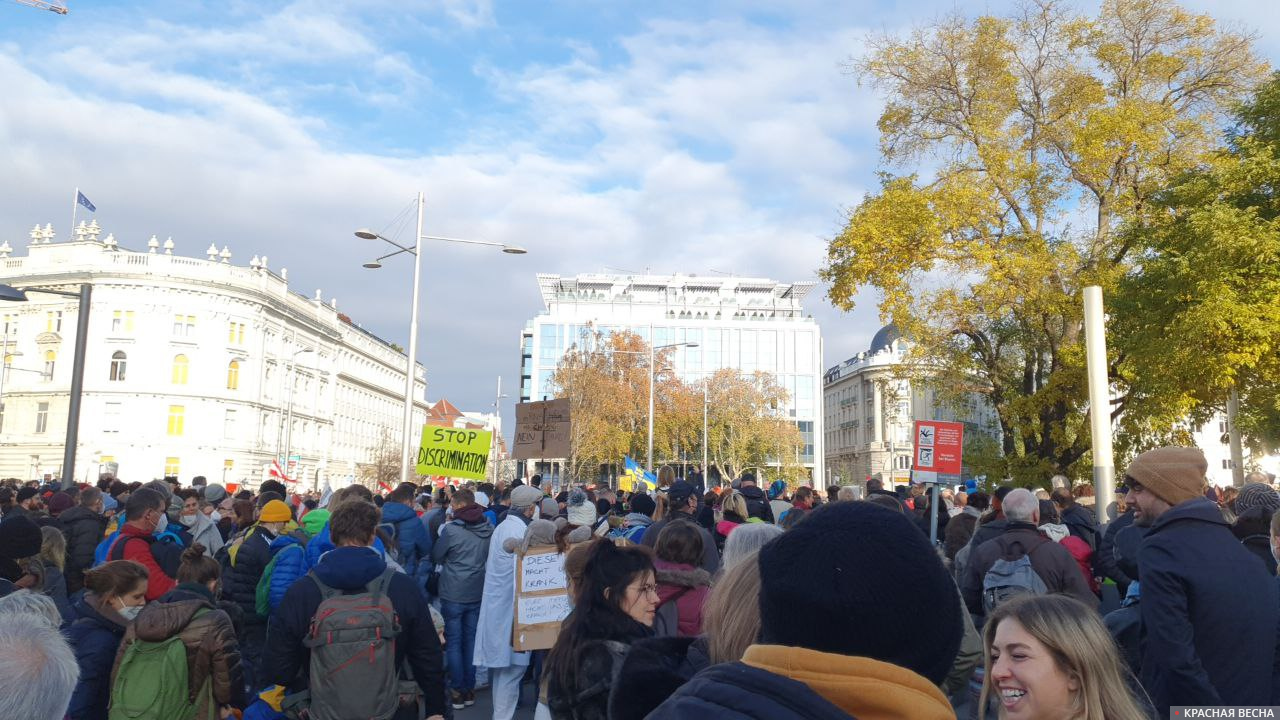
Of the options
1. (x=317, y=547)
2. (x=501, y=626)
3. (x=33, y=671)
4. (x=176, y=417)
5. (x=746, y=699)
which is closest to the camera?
(x=746, y=699)

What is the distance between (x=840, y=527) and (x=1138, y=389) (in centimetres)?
2260

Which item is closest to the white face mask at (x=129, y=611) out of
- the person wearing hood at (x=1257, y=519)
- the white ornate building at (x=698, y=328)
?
the person wearing hood at (x=1257, y=519)

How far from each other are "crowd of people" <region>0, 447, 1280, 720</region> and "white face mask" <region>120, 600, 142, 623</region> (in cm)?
2

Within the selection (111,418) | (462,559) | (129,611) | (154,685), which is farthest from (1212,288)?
(111,418)

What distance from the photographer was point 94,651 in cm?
514

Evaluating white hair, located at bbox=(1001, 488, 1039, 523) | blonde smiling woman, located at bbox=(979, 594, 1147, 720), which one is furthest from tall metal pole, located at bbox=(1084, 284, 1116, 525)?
blonde smiling woman, located at bbox=(979, 594, 1147, 720)

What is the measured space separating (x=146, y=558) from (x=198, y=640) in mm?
2753

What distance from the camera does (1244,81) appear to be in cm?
2319

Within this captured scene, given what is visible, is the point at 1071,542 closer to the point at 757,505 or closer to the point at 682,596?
the point at 757,505

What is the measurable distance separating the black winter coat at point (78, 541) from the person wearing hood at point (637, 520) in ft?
17.9

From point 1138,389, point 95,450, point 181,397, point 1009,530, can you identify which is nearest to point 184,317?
point 181,397

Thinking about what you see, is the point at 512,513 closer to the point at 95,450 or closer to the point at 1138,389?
the point at 1138,389

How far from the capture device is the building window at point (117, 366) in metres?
73.8

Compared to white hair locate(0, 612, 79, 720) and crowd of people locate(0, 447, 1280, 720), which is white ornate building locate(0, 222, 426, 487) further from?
white hair locate(0, 612, 79, 720)
